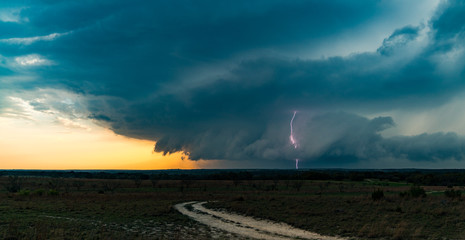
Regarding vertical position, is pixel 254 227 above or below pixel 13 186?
above

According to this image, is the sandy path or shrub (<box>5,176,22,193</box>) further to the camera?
shrub (<box>5,176,22,193</box>)

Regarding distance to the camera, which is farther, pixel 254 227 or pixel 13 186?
pixel 13 186

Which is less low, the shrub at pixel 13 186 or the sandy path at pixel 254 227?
the sandy path at pixel 254 227

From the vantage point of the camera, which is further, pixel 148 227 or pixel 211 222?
pixel 211 222

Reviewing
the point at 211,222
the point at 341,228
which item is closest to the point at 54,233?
the point at 211,222

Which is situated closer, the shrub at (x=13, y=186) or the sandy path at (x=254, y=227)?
the sandy path at (x=254, y=227)

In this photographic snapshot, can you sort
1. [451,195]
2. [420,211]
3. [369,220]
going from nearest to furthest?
1. [369,220]
2. [420,211]
3. [451,195]

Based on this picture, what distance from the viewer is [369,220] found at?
26.4 metres

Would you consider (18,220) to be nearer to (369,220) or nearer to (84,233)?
(84,233)

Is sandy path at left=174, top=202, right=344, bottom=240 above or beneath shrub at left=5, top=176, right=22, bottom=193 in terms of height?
above

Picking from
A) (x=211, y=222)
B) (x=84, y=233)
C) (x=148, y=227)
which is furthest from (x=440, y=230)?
(x=84, y=233)

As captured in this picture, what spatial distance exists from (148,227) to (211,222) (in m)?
5.66

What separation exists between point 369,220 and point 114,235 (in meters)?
19.8

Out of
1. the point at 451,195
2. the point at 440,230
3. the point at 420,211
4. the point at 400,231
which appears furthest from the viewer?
the point at 451,195
